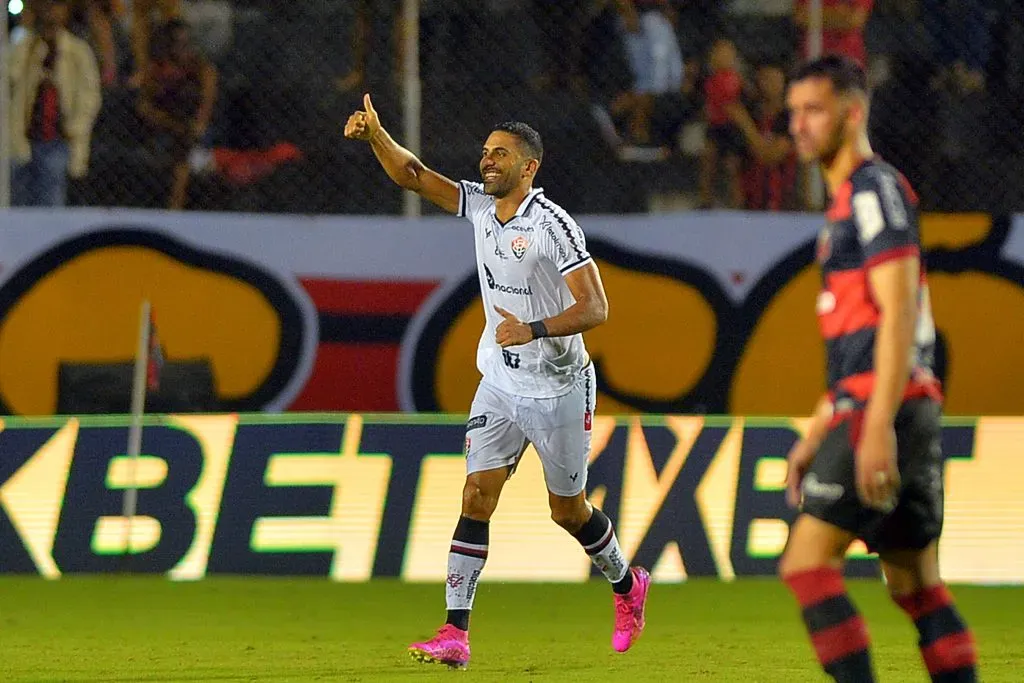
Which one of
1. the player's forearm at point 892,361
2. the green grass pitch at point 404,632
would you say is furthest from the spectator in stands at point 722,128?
the player's forearm at point 892,361

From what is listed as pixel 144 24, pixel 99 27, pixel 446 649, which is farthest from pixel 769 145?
pixel 446 649

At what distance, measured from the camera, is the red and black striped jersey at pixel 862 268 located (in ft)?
15.2

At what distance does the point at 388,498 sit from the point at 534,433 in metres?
3.41

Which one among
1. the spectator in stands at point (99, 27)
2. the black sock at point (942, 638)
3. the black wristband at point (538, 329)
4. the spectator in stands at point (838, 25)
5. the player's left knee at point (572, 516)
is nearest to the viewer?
the black sock at point (942, 638)

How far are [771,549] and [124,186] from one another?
16.6 ft

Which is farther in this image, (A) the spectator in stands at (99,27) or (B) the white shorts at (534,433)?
(A) the spectator in stands at (99,27)

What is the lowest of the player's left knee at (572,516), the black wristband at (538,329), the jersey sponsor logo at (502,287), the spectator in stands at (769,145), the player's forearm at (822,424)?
the player's left knee at (572,516)

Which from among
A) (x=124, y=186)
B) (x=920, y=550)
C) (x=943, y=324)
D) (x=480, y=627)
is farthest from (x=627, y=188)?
(x=920, y=550)

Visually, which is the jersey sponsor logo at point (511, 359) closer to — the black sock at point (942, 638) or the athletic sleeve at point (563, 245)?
the athletic sleeve at point (563, 245)

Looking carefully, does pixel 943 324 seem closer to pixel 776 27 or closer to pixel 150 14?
pixel 776 27

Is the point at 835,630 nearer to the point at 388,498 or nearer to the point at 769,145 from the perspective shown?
the point at 388,498

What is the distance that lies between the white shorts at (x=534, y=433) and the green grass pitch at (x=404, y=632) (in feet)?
2.68

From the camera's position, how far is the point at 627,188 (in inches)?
495

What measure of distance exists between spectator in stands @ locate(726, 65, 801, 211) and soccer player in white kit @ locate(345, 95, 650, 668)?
500 centimetres
